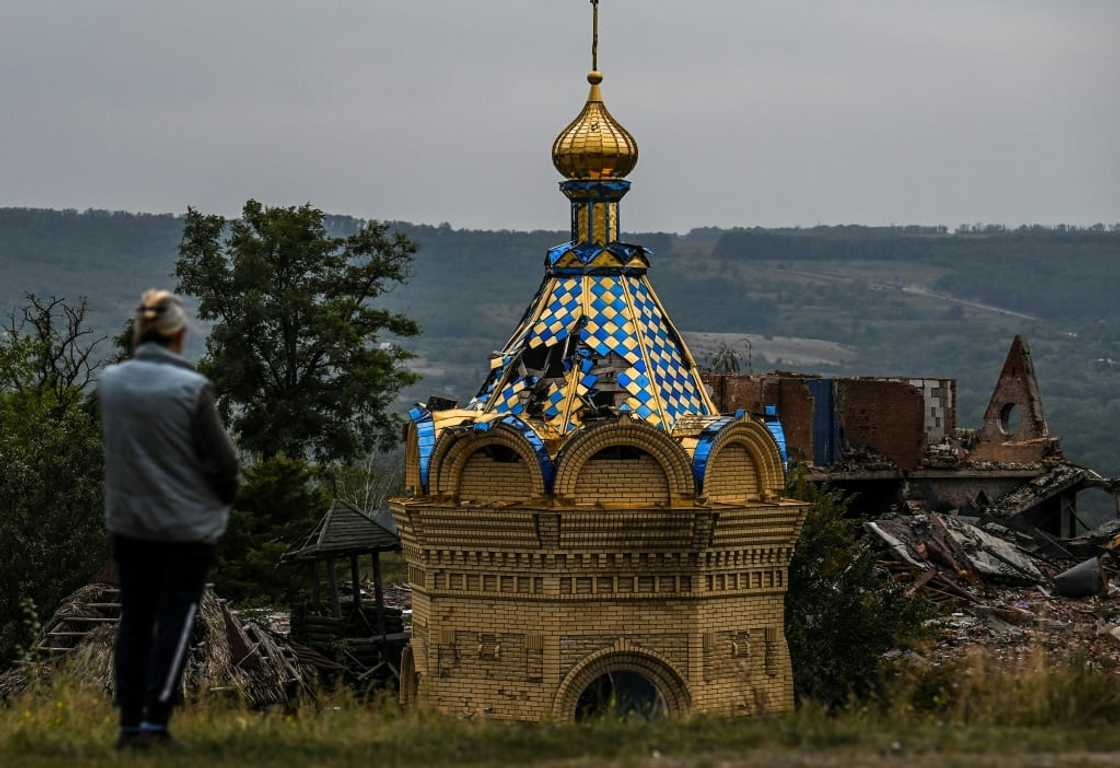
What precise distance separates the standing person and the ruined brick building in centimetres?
3707

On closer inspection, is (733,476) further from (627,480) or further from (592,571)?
(592,571)

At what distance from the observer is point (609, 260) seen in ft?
80.0

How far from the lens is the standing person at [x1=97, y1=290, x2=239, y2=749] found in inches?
459

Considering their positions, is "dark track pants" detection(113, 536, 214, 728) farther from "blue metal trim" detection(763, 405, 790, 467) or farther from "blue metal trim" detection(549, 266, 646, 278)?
"blue metal trim" detection(549, 266, 646, 278)

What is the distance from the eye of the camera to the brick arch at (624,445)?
22.4 metres

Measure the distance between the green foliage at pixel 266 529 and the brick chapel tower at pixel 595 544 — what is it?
17.8 metres

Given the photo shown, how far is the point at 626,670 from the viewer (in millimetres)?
22875

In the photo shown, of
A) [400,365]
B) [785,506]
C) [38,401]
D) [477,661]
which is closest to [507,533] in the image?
[477,661]

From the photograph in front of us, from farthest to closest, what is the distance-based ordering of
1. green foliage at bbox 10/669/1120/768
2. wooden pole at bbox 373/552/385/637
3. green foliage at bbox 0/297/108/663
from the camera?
green foliage at bbox 0/297/108/663 → wooden pole at bbox 373/552/385/637 → green foliage at bbox 10/669/1120/768

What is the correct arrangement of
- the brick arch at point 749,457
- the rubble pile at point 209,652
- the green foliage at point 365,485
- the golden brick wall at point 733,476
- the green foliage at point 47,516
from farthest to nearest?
the green foliage at point 365,485 < the green foliage at point 47,516 < the rubble pile at point 209,652 < the golden brick wall at point 733,476 < the brick arch at point 749,457

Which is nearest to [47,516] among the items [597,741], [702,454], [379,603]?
[379,603]

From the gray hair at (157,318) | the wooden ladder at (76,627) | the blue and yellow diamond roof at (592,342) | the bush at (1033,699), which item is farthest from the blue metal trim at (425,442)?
the gray hair at (157,318)

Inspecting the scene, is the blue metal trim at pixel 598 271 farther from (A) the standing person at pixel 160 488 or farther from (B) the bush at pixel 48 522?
(A) the standing person at pixel 160 488

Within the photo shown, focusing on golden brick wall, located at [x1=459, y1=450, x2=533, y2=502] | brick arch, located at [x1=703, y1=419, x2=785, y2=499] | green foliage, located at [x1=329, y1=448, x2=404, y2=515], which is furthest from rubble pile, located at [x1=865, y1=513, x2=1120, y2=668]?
green foliage, located at [x1=329, y1=448, x2=404, y2=515]
